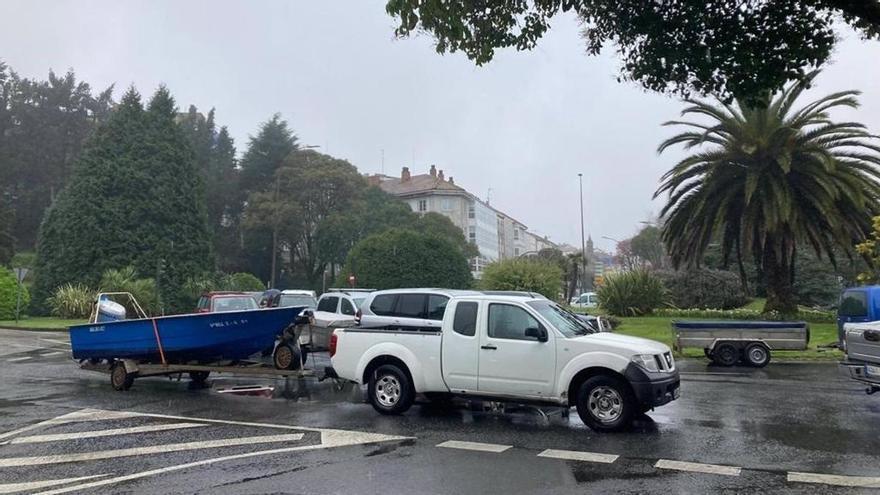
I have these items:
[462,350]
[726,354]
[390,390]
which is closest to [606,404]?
[462,350]

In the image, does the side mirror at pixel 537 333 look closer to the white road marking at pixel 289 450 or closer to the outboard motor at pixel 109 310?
the white road marking at pixel 289 450

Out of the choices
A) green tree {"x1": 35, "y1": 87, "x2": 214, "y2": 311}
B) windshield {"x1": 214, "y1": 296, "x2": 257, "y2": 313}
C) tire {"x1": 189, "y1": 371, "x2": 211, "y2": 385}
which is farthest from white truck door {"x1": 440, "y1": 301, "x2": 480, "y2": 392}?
green tree {"x1": 35, "y1": 87, "x2": 214, "y2": 311}

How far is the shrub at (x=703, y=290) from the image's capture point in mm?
35938

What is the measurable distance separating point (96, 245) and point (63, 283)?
3.39 meters

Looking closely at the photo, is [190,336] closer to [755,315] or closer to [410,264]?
[755,315]

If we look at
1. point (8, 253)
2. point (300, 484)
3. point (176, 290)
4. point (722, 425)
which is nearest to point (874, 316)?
point (722, 425)

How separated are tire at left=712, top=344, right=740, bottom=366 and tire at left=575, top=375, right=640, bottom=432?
997 cm

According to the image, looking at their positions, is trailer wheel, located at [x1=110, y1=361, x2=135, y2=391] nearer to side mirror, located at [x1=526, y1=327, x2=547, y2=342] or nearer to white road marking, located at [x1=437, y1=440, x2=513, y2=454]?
white road marking, located at [x1=437, y1=440, x2=513, y2=454]

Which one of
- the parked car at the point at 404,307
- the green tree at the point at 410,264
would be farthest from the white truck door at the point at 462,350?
the green tree at the point at 410,264

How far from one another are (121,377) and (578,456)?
944 cm

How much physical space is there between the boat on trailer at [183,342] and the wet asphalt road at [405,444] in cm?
53

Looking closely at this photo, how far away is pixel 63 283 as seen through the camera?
4456 cm

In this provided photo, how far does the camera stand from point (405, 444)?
8242 millimetres

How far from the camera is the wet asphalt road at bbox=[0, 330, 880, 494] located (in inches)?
259
